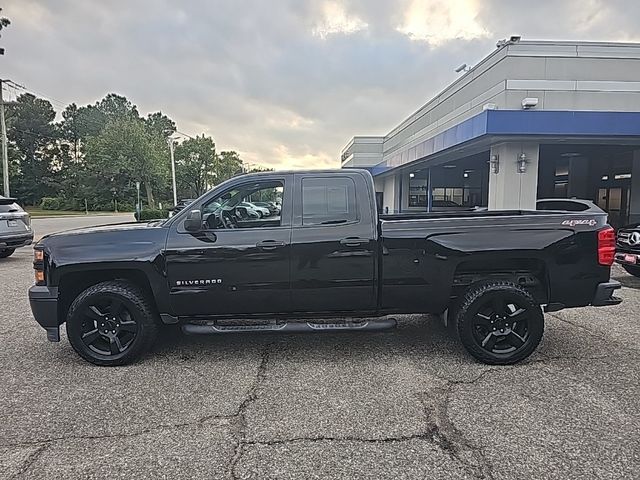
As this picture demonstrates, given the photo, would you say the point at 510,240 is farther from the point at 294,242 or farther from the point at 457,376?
the point at 294,242

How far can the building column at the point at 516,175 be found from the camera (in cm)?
1262

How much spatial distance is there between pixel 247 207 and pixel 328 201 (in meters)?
0.83

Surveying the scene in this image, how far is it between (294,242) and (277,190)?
2.03 ft

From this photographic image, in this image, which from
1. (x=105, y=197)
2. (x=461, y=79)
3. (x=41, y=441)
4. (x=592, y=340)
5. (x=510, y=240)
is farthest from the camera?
(x=105, y=197)

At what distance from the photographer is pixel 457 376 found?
4160mm

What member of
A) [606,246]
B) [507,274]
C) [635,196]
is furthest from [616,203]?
[507,274]

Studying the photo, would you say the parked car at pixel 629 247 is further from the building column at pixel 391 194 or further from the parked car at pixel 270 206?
the building column at pixel 391 194

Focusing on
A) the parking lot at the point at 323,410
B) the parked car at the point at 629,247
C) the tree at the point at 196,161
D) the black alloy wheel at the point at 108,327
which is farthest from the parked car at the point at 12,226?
the tree at the point at 196,161

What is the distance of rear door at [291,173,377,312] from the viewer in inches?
175

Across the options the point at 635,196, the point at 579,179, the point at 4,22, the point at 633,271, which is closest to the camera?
the point at 633,271

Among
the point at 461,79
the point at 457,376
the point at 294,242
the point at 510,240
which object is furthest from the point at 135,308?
the point at 461,79

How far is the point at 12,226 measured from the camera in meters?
10.9

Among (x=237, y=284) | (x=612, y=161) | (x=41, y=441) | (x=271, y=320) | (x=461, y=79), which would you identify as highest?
(x=461, y=79)

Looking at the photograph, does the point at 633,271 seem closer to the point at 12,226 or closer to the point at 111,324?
the point at 111,324
